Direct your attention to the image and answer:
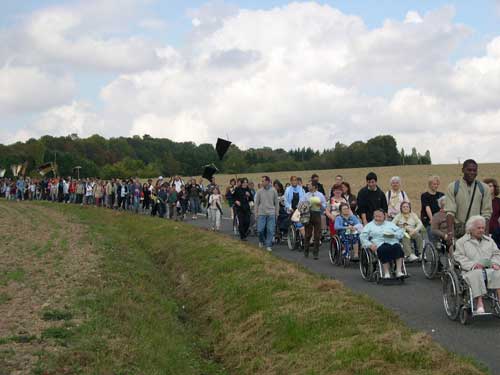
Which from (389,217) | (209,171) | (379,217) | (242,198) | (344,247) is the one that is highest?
(209,171)

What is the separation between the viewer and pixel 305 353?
7770mm

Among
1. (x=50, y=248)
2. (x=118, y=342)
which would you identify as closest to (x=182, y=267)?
(x=50, y=248)

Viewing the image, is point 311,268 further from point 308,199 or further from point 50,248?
point 50,248

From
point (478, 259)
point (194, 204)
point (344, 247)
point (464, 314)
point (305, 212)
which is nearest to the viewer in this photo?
point (464, 314)

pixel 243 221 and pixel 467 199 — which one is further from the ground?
pixel 467 199

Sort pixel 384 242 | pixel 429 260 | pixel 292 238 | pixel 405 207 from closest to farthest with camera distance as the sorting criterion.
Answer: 1. pixel 384 242
2. pixel 429 260
3. pixel 405 207
4. pixel 292 238

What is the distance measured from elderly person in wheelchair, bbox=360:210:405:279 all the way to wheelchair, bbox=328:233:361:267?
182 centimetres

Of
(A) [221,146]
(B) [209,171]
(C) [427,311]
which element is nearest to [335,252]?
(C) [427,311]

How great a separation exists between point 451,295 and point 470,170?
5.89 feet

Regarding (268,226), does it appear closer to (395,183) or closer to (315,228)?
(315,228)

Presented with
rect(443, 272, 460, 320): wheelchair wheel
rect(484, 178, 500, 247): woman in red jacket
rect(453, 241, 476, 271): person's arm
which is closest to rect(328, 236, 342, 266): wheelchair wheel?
rect(484, 178, 500, 247): woman in red jacket

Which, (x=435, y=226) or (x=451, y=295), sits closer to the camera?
(x=451, y=295)

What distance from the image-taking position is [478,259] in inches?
361

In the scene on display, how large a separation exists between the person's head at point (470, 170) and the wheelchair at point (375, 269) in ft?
10.3
